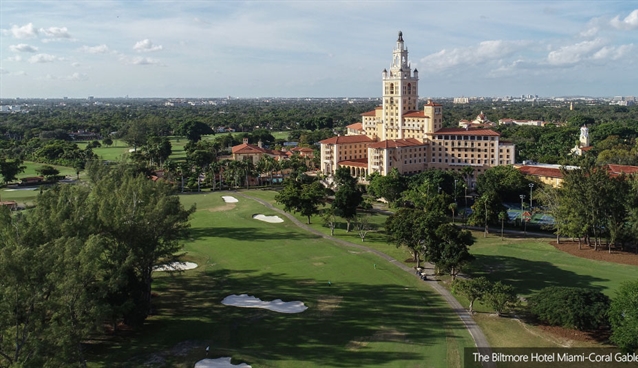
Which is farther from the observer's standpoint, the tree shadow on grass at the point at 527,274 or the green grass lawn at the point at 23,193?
A: the green grass lawn at the point at 23,193

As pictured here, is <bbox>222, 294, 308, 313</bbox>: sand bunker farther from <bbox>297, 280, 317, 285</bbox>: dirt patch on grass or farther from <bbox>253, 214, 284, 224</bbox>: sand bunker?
<bbox>253, 214, 284, 224</bbox>: sand bunker

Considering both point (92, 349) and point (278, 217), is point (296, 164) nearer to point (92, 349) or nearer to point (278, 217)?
point (278, 217)

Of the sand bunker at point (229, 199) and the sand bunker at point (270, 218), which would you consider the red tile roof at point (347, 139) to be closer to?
the sand bunker at point (229, 199)

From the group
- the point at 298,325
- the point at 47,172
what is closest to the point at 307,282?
the point at 298,325

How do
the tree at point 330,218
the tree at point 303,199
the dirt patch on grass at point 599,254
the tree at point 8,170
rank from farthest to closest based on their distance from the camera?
1. the tree at point 8,170
2. the tree at point 303,199
3. the tree at point 330,218
4. the dirt patch on grass at point 599,254

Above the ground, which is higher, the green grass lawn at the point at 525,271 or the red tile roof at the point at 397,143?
the red tile roof at the point at 397,143

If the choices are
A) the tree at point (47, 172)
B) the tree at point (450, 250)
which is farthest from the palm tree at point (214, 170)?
the tree at point (450, 250)

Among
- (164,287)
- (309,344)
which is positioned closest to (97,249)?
(309,344)
